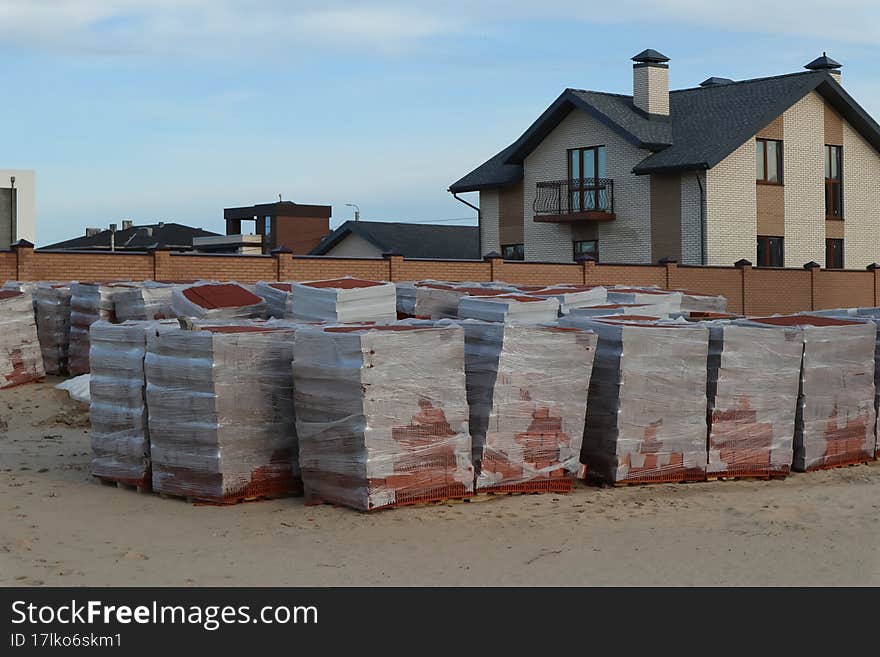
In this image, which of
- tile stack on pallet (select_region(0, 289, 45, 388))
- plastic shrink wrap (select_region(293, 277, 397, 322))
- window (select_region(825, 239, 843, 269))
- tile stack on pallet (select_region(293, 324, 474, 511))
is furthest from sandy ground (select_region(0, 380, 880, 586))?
window (select_region(825, 239, 843, 269))

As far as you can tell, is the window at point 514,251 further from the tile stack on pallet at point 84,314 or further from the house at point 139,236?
the house at point 139,236

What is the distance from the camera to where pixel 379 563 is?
7.23 metres

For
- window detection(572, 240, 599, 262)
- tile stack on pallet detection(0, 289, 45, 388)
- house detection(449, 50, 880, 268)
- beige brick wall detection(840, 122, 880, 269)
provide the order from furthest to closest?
beige brick wall detection(840, 122, 880, 269)
window detection(572, 240, 599, 262)
house detection(449, 50, 880, 268)
tile stack on pallet detection(0, 289, 45, 388)

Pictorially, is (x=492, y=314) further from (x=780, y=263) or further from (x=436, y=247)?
(x=436, y=247)

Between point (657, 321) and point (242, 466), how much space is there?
417 cm

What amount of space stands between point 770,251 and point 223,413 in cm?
2857

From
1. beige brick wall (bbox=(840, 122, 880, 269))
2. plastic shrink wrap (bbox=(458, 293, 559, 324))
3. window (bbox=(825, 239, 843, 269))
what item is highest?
beige brick wall (bbox=(840, 122, 880, 269))

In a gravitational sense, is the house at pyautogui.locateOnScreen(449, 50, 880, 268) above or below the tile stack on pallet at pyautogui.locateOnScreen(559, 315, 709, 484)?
above

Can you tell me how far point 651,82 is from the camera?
3459 cm

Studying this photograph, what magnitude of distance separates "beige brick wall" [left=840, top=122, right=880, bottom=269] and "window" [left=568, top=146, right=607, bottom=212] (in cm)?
823

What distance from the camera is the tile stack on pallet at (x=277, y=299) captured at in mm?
13242

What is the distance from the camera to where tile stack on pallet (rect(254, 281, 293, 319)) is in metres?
13.2

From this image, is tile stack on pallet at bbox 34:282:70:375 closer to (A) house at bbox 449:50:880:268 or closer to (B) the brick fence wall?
(B) the brick fence wall

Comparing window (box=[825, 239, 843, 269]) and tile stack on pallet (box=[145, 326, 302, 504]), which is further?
window (box=[825, 239, 843, 269])
